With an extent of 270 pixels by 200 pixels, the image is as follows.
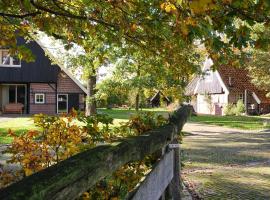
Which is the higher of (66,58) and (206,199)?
(66,58)

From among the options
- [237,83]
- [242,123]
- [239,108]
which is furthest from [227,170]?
[237,83]

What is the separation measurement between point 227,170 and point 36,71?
101 feet

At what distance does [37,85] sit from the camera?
40906mm

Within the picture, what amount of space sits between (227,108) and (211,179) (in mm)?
40582

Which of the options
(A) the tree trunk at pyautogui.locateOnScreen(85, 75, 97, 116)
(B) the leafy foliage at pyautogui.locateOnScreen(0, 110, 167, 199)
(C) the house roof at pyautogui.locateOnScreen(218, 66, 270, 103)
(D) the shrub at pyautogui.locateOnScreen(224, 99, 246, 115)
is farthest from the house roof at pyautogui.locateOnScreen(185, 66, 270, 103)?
(B) the leafy foliage at pyautogui.locateOnScreen(0, 110, 167, 199)

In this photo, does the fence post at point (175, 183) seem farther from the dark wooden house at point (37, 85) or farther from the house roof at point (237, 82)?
the house roof at point (237, 82)

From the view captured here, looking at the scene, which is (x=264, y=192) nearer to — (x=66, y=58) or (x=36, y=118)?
(x=36, y=118)

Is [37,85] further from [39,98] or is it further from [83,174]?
[83,174]

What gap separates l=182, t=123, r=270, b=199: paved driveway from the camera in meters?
8.62

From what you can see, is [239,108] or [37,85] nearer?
[37,85]

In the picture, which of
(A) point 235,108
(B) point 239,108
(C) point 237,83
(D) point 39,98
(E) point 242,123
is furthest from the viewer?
(C) point 237,83

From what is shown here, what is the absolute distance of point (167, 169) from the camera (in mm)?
5457

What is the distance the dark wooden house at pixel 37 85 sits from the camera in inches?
1569

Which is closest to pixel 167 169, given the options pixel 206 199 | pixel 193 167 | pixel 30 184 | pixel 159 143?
pixel 159 143
